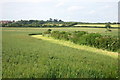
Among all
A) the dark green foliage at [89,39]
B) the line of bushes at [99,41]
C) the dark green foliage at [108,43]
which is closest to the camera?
the dark green foliage at [108,43]

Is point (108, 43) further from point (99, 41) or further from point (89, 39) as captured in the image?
point (89, 39)

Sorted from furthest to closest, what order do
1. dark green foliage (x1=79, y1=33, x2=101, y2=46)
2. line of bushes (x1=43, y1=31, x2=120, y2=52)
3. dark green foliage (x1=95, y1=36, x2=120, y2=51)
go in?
dark green foliage (x1=79, y1=33, x2=101, y2=46), line of bushes (x1=43, y1=31, x2=120, y2=52), dark green foliage (x1=95, y1=36, x2=120, y2=51)

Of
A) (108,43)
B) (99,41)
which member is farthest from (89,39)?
(108,43)

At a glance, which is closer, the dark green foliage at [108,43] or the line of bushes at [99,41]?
the dark green foliage at [108,43]

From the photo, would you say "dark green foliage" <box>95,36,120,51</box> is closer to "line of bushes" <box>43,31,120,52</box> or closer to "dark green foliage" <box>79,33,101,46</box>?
"line of bushes" <box>43,31,120,52</box>

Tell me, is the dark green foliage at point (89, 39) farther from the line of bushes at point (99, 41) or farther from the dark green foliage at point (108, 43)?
the dark green foliage at point (108, 43)

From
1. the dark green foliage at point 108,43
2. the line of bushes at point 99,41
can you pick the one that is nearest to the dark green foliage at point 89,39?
the line of bushes at point 99,41

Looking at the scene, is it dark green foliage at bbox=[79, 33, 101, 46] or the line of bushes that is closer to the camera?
the line of bushes

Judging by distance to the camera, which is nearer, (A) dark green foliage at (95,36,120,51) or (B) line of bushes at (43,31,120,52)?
(A) dark green foliage at (95,36,120,51)

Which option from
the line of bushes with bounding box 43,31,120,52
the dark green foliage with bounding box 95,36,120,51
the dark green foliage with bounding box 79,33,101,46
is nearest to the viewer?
the dark green foliage with bounding box 95,36,120,51

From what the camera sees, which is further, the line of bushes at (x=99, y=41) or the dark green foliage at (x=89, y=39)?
the dark green foliage at (x=89, y=39)

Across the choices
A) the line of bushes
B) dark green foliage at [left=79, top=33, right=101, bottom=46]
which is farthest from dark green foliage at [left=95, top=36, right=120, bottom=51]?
dark green foliage at [left=79, top=33, right=101, bottom=46]

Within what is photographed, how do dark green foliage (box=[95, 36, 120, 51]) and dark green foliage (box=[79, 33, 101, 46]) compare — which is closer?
dark green foliage (box=[95, 36, 120, 51])

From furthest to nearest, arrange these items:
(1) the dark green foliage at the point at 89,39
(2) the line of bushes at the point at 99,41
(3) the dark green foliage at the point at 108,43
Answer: (1) the dark green foliage at the point at 89,39, (2) the line of bushes at the point at 99,41, (3) the dark green foliage at the point at 108,43
